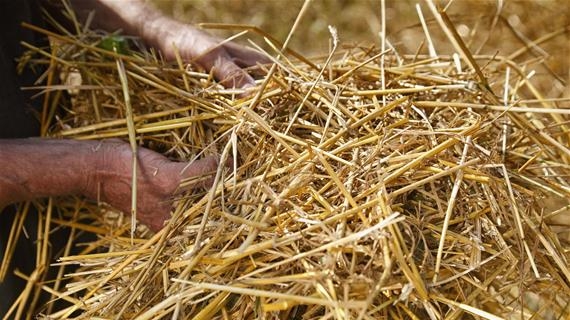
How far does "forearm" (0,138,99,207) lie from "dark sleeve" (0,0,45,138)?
3.1 inches

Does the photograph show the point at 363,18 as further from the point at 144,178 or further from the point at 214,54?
the point at 144,178

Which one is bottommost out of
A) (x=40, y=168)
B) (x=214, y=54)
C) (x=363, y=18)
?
(x=363, y=18)

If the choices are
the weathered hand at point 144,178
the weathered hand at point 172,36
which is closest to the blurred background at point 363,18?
the weathered hand at point 172,36

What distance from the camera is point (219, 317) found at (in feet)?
3.72

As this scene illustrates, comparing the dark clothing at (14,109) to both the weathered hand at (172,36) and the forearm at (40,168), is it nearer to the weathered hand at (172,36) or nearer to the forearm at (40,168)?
the forearm at (40,168)

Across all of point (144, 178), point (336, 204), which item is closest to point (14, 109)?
point (144, 178)

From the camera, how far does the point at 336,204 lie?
3.80 ft

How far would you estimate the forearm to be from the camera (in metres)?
1.36

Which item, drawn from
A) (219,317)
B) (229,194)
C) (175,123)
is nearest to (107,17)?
(175,123)

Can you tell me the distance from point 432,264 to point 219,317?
32cm

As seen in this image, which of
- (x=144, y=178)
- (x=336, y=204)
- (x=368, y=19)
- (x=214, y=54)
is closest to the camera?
(x=336, y=204)

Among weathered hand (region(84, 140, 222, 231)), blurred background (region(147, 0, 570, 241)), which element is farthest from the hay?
blurred background (region(147, 0, 570, 241))

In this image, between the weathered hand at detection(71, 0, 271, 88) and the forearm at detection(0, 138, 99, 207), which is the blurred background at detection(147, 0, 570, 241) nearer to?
the weathered hand at detection(71, 0, 271, 88)

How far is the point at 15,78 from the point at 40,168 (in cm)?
24
